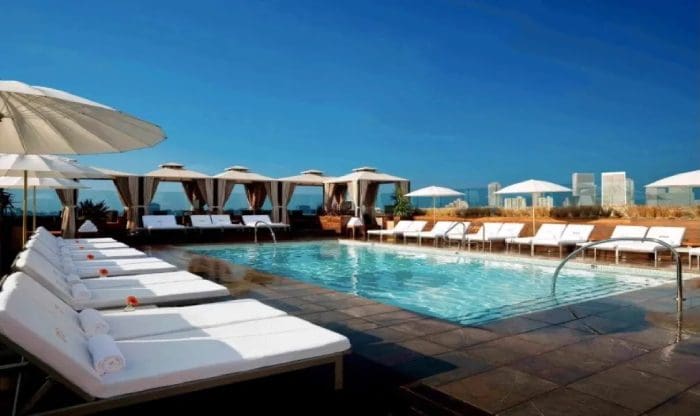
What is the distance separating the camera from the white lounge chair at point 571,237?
9.84 m

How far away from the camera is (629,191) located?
1577cm

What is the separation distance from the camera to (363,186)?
60.2ft

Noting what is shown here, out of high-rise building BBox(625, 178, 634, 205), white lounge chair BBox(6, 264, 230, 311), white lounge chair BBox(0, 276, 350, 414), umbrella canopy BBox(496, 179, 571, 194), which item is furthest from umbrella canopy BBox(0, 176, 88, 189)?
high-rise building BBox(625, 178, 634, 205)

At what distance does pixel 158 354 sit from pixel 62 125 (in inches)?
100.0

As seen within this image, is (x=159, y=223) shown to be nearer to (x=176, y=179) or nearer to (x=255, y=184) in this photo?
(x=176, y=179)

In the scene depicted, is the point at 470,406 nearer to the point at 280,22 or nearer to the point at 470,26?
the point at 280,22

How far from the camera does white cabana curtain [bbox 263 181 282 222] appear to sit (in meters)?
18.7

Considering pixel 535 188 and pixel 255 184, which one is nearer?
pixel 535 188

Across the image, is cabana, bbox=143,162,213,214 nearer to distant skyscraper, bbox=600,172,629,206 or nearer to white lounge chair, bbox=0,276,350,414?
distant skyscraper, bbox=600,172,629,206

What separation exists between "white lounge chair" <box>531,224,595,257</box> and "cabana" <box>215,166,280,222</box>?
10.9 metres

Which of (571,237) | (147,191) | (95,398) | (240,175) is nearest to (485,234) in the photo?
(571,237)

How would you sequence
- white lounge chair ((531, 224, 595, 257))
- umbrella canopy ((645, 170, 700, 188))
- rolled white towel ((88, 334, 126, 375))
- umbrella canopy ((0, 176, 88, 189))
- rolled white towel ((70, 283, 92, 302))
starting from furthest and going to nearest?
white lounge chair ((531, 224, 595, 257))
umbrella canopy ((645, 170, 700, 188))
umbrella canopy ((0, 176, 88, 189))
rolled white towel ((70, 283, 92, 302))
rolled white towel ((88, 334, 126, 375))

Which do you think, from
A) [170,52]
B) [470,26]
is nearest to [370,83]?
[470,26]

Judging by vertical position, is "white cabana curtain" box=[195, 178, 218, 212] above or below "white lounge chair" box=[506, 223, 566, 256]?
above
